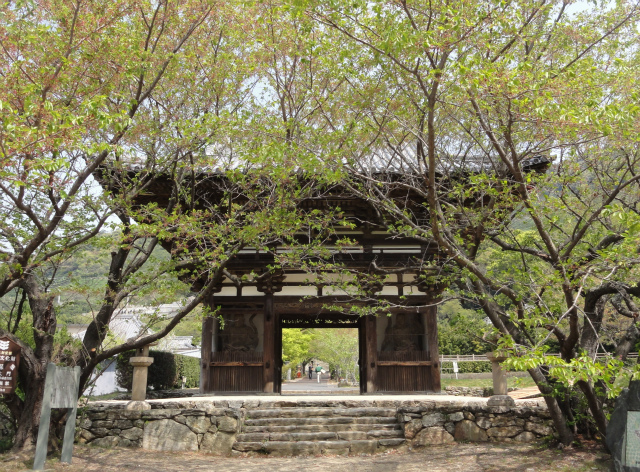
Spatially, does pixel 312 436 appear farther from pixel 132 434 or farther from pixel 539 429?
pixel 539 429

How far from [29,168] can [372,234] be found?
→ 7627mm

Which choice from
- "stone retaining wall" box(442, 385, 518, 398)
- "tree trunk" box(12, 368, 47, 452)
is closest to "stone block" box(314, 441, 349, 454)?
"tree trunk" box(12, 368, 47, 452)

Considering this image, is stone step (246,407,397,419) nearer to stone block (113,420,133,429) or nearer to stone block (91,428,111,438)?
stone block (113,420,133,429)

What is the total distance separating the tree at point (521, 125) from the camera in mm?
4914

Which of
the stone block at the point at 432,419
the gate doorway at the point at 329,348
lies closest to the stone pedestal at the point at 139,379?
the stone block at the point at 432,419

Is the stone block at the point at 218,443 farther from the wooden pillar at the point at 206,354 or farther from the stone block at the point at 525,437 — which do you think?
the stone block at the point at 525,437

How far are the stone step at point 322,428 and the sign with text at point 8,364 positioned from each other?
3.74 meters

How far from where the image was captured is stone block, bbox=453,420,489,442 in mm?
8438

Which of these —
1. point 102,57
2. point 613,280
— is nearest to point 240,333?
point 102,57

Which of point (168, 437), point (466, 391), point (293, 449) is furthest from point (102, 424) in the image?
point (466, 391)

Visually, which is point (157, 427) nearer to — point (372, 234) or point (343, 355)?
point (372, 234)

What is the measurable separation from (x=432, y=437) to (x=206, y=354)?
5.13m

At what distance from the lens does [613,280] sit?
604 centimetres

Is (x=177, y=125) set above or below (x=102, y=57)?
below
